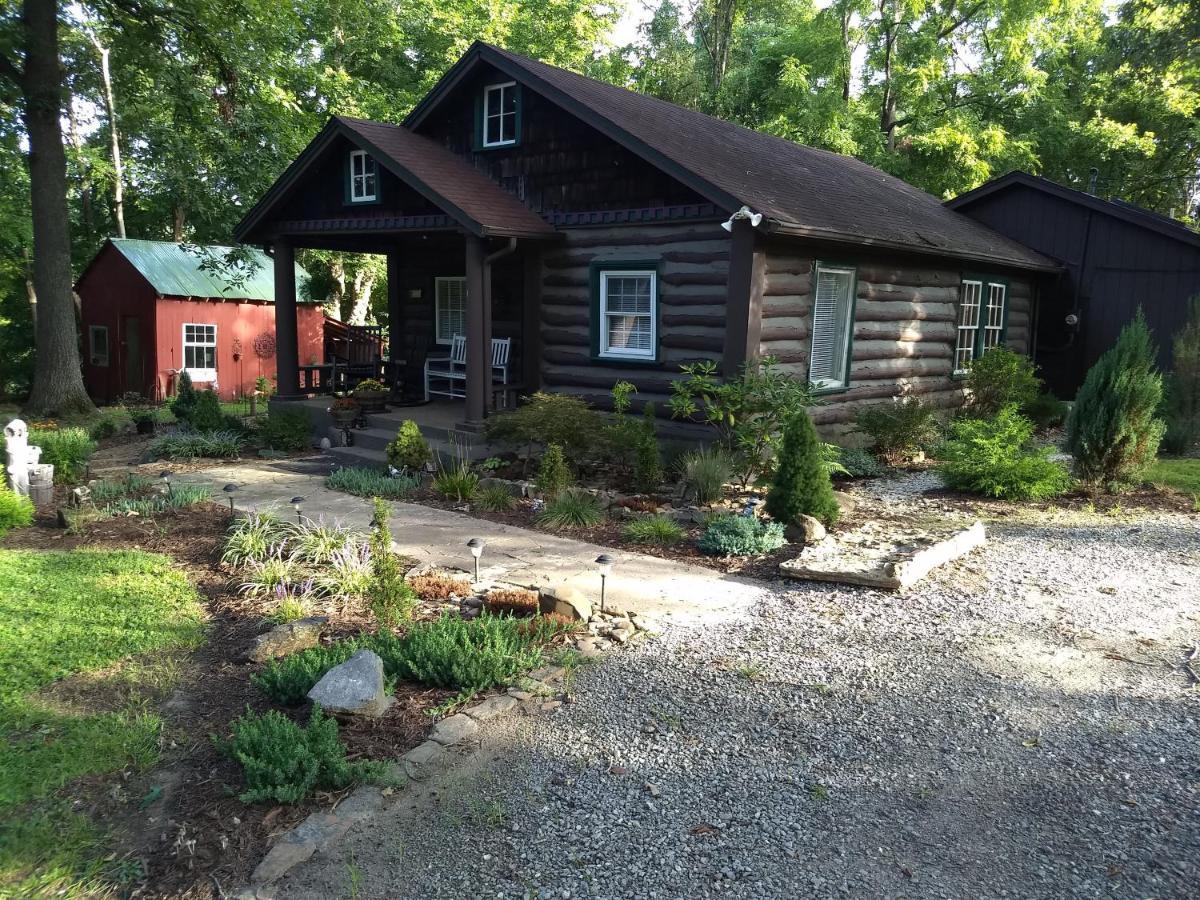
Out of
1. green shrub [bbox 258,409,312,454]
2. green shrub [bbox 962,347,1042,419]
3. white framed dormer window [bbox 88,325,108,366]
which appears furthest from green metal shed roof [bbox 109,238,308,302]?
green shrub [bbox 962,347,1042,419]

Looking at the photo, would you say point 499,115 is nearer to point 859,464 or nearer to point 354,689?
point 859,464

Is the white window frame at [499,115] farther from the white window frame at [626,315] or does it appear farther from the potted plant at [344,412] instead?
the potted plant at [344,412]

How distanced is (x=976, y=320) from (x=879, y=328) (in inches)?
151

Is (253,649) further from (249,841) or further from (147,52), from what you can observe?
(147,52)

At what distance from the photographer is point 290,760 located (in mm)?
3982

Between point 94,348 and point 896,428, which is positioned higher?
point 94,348

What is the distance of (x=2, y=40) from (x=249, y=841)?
18147 millimetres

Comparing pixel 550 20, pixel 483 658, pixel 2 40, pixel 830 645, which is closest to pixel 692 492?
pixel 830 645

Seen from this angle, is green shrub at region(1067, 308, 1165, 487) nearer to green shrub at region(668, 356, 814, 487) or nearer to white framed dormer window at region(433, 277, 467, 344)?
green shrub at region(668, 356, 814, 487)

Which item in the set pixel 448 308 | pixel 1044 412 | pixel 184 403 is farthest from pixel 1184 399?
pixel 184 403

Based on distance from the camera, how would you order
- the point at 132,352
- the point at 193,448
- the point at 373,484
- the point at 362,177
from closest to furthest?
the point at 373,484 < the point at 193,448 < the point at 362,177 < the point at 132,352

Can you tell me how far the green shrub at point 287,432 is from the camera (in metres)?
13.4

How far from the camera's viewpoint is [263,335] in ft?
81.6

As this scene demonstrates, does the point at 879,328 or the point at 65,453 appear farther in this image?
the point at 879,328
